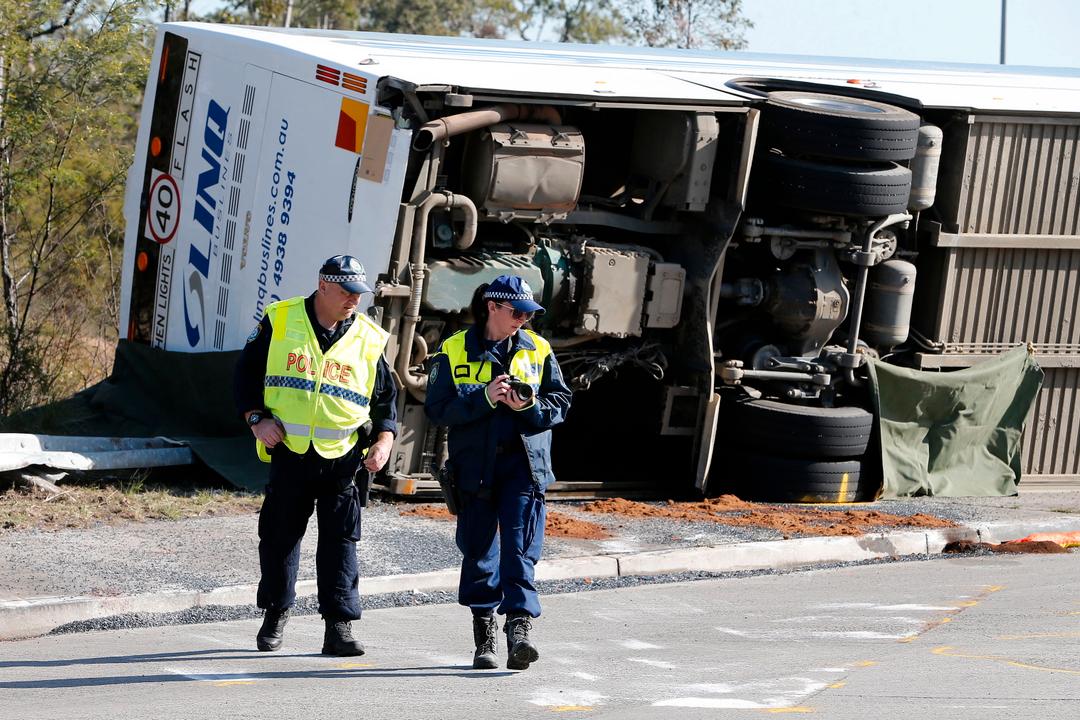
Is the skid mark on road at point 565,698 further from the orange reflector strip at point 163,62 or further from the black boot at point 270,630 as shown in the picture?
the orange reflector strip at point 163,62

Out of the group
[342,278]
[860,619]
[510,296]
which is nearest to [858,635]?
[860,619]

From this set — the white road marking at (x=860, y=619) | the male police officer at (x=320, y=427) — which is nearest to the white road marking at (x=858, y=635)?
the white road marking at (x=860, y=619)

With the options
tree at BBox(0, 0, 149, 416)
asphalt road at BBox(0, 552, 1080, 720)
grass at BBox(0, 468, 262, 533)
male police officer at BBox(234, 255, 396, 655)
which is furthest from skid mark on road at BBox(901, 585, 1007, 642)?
tree at BBox(0, 0, 149, 416)

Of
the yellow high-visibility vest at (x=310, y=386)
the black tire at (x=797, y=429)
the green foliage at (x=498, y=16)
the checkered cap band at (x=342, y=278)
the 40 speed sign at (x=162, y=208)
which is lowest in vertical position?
the black tire at (x=797, y=429)

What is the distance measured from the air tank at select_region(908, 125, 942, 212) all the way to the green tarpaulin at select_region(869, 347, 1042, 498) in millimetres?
1338

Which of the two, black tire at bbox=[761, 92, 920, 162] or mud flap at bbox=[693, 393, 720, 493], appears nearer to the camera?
black tire at bbox=[761, 92, 920, 162]

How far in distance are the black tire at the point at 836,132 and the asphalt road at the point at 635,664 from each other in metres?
3.60

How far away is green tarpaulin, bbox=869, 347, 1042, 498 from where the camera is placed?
1196cm

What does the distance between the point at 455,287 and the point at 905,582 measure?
347 centimetres

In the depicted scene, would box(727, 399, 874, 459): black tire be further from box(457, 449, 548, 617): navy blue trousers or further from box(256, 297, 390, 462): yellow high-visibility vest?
box(256, 297, 390, 462): yellow high-visibility vest

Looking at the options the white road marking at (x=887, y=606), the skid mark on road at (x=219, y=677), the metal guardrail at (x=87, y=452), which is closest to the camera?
the skid mark on road at (x=219, y=677)

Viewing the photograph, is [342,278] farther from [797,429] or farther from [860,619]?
[797,429]

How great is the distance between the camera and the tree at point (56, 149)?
45.8ft

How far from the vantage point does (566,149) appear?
33.8 ft
